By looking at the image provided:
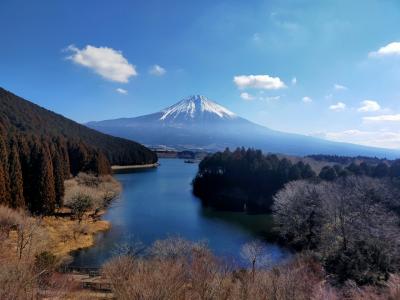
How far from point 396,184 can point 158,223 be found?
18267 millimetres

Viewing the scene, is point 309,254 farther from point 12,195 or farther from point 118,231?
point 12,195

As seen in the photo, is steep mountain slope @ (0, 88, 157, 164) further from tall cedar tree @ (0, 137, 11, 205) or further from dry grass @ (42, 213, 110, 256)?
dry grass @ (42, 213, 110, 256)

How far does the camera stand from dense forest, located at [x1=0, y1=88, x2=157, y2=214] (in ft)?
79.0

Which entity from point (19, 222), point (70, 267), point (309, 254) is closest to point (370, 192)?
point (309, 254)

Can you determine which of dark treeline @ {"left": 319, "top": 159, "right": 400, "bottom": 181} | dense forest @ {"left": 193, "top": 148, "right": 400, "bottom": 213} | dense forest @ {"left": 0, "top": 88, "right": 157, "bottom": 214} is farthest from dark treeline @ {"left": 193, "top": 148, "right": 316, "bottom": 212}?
dense forest @ {"left": 0, "top": 88, "right": 157, "bottom": 214}

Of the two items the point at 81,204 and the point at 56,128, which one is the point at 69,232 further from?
the point at 56,128

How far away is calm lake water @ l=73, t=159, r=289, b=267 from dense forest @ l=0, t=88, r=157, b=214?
5.06 m

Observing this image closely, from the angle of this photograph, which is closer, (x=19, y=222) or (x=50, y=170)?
(x=19, y=222)

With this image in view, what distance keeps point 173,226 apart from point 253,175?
17151 mm

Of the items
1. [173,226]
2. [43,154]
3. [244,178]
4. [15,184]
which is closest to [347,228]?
[173,226]

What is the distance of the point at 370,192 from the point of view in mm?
24266

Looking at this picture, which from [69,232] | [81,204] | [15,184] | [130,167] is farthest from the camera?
[130,167]

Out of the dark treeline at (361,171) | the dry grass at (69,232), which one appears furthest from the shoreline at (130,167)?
the dry grass at (69,232)

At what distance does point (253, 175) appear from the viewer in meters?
40.2
